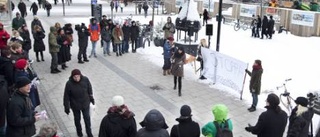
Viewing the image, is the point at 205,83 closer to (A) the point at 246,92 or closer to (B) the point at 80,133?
(A) the point at 246,92

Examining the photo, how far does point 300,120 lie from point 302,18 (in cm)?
1875

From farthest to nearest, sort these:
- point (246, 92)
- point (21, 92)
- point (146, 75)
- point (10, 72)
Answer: point (146, 75)
point (246, 92)
point (10, 72)
point (21, 92)

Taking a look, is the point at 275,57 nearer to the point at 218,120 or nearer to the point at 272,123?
the point at 272,123

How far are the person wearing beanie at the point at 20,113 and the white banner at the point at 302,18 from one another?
20.5m

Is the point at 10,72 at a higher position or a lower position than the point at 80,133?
higher

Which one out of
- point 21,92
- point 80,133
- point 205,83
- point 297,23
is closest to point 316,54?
point 297,23

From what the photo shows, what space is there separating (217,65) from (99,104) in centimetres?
414

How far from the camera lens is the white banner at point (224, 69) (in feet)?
36.3

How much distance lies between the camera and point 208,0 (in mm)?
32844

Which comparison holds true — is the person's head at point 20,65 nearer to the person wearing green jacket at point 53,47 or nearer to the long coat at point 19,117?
the long coat at point 19,117

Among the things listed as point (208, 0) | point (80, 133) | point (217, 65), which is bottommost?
point (80, 133)

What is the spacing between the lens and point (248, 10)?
91.6 ft

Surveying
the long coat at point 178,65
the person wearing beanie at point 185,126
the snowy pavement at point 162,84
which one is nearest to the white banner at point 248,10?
the snowy pavement at point 162,84

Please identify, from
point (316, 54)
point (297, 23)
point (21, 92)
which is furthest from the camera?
point (297, 23)
